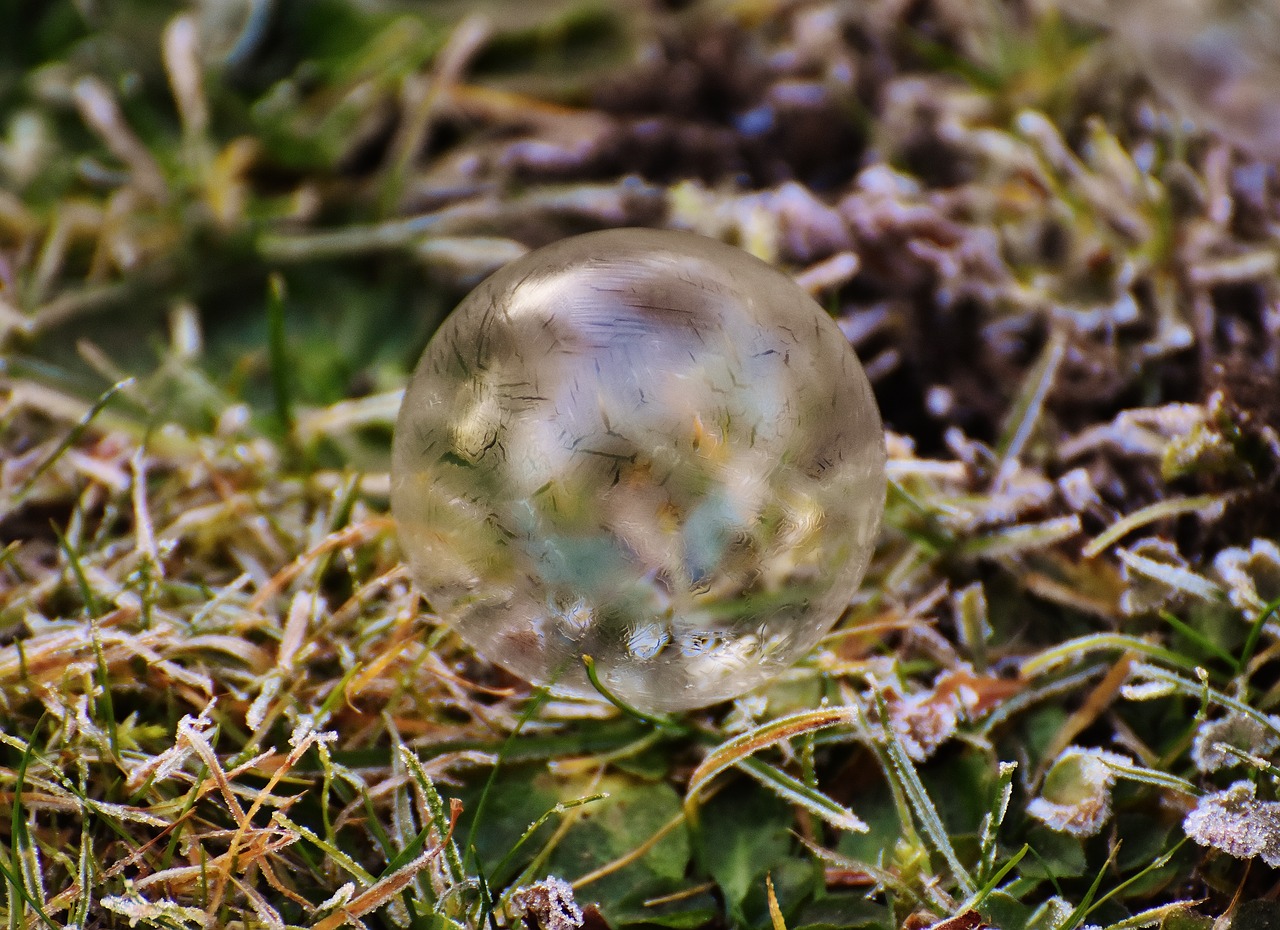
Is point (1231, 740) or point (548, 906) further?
point (1231, 740)

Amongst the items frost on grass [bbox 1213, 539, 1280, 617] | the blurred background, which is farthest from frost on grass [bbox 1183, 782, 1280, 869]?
the blurred background

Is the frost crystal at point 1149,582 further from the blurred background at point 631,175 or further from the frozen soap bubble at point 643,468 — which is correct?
the frozen soap bubble at point 643,468

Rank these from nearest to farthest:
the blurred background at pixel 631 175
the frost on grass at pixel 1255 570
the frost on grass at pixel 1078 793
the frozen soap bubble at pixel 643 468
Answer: the frozen soap bubble at pixel 643 468
the frost on grass at pixel 1078 793
the frost on grass at pixel 1255 570
the blurred background at pixel 631 175

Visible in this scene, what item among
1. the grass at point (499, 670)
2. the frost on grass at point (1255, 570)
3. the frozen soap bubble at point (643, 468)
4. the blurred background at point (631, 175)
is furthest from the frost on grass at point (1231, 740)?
the blurred background at point (631, 175)

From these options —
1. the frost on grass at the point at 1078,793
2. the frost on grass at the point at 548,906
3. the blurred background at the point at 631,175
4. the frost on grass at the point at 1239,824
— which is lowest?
the frost on grass at the point at 1078,793

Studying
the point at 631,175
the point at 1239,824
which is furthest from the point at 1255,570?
the point at 631,175

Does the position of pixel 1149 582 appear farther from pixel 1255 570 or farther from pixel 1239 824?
pixel 1239 824
